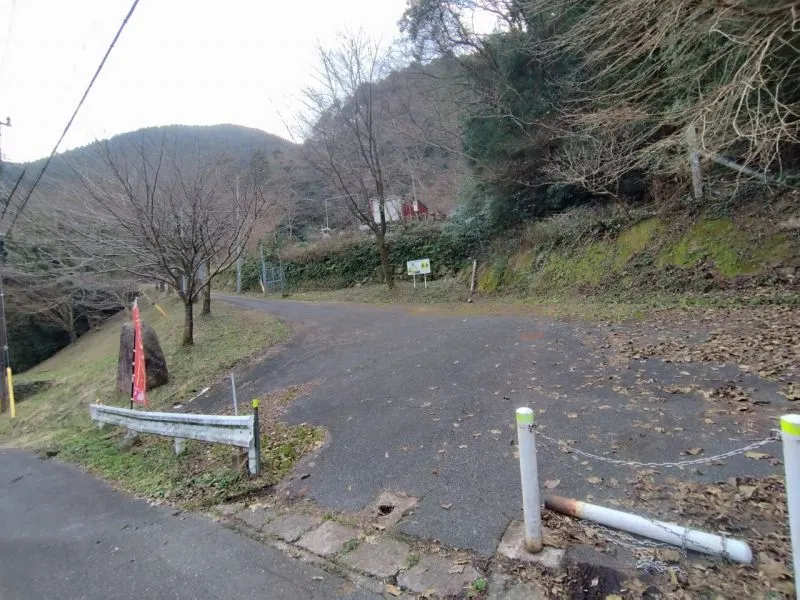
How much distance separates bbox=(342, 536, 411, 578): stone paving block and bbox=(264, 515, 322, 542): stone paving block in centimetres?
58

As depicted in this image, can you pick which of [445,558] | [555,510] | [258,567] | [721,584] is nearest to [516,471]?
[555,510]

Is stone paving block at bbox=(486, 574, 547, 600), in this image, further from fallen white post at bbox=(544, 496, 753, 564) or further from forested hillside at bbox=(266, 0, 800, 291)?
forested hillside at bbox=(266, 0, 800, 291)

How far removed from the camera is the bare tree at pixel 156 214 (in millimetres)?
10430

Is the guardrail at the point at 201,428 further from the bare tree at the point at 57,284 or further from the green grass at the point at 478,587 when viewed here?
the bare tree at the point at 57,284

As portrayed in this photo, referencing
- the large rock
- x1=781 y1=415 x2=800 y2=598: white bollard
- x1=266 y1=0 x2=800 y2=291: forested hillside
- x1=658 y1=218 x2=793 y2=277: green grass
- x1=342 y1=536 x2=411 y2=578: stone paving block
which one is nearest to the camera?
x1=781 y1=415 x2=800 y2=598: white bollard

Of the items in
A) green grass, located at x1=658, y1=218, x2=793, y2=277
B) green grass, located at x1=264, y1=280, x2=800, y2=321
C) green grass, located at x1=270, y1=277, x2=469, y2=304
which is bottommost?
green grass, located at x1=264, y1=280, x2=800, y2=321

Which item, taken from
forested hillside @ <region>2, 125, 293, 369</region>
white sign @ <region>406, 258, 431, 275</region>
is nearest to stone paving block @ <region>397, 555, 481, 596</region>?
forested hillside @ <region>2, 125, 293, 369</region>

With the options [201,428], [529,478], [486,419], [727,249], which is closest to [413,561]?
[529,478]

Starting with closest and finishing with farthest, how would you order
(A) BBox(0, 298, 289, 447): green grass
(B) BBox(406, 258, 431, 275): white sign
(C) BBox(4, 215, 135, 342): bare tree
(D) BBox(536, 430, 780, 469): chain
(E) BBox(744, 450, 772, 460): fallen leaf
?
1. (D) BBox(536, 430, 780, 469): chain
2. (E) BBox(744, 450, 772, 460): fallen leaf
3. (A) BBox(0, 298, 289, 447): green grass
4. (C) BBox(4, 215, 135, 342): bare tree
5. (B) BBox(406, 258, 431, 275): white sign

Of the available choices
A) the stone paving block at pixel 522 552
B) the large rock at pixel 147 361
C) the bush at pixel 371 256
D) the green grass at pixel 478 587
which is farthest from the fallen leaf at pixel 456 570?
the bush at pixel 371 256

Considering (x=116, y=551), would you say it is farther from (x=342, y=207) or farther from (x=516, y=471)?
(x=342, y=207)

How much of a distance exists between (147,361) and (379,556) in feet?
30.1

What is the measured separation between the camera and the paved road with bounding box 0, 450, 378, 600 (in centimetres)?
285

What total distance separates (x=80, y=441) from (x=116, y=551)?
5746 mm
